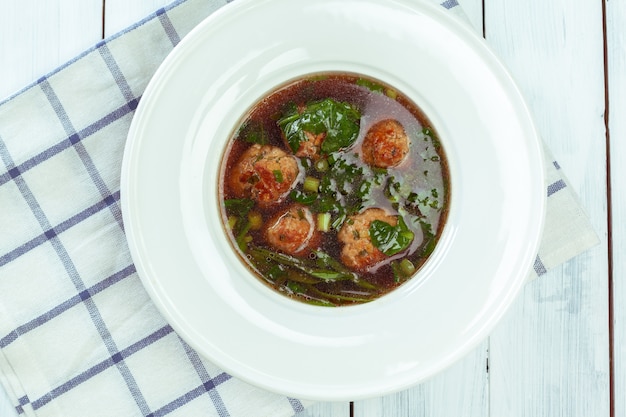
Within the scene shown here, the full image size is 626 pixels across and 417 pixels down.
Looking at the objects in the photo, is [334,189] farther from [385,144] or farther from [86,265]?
[86,265]

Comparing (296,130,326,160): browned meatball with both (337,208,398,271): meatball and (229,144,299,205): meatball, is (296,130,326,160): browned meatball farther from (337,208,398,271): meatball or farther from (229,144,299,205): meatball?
(337,208,398,271): meatball

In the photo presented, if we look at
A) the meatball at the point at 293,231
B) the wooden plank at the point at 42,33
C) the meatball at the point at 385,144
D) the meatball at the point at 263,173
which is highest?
the wooden plank at the point at 42,33

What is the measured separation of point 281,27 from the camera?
2160 millimetres

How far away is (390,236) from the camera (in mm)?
2367

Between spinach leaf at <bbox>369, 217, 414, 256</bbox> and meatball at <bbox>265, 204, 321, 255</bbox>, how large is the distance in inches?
8.0

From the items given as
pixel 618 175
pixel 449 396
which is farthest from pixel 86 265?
pixel 618 175

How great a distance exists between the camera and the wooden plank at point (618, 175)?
2.64 metres

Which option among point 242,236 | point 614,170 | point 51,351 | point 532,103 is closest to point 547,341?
point 614,170

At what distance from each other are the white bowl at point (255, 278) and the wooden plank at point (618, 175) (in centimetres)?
64

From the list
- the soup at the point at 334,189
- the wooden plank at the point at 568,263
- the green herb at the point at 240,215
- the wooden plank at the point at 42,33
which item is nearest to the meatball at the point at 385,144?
the soup at the point at 334,189

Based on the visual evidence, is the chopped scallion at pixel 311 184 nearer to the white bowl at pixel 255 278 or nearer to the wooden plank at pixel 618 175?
the white bowl at pixel 255 278

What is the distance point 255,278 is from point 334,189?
1.37 ft

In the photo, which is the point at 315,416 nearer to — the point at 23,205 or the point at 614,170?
the point at 23,205

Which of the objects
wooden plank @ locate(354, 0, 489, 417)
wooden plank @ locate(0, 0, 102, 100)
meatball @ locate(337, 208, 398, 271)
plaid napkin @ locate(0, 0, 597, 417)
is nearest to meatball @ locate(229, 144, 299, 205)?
meatball @ locate(337, 208, 398, 271)
